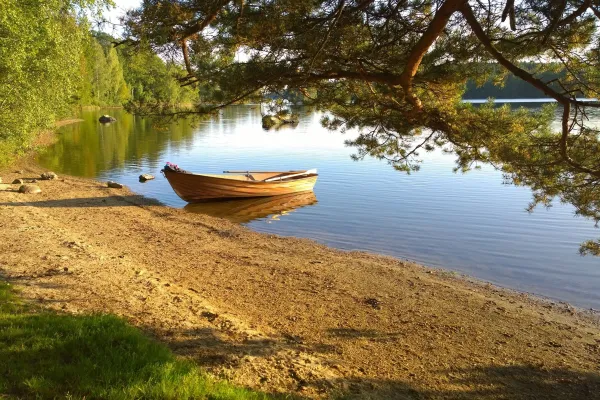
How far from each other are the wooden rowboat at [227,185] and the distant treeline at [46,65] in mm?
4490

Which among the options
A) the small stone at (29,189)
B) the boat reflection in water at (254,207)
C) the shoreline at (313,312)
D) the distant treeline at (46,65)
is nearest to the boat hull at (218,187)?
the boat reflection in water at (254,207)

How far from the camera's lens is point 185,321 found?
507 cm

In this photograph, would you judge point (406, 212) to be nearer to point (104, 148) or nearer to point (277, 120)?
point (277, 120)

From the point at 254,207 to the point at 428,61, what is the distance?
11.4 meters

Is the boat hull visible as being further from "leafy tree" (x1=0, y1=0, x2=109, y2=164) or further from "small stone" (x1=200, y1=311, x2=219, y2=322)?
"small stone" (x1=200, y1=311, x2=219, y2=322)

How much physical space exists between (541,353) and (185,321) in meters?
4.73

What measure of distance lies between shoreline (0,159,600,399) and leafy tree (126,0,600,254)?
2081mm

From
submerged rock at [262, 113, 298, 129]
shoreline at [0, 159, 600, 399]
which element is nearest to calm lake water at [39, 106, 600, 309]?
submerged rock at [262, 113, 298, 129]

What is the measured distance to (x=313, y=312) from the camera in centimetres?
652

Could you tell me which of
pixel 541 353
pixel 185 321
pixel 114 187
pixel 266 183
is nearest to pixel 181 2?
pixel 185 321

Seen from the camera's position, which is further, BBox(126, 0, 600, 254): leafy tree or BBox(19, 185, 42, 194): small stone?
BBox(19, 185, 42, 194): small stone

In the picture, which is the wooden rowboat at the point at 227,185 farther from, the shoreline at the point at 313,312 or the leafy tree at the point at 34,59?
the shoreline at the point at 313,312

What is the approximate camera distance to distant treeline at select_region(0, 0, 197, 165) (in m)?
6.15

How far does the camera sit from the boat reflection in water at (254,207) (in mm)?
15094
